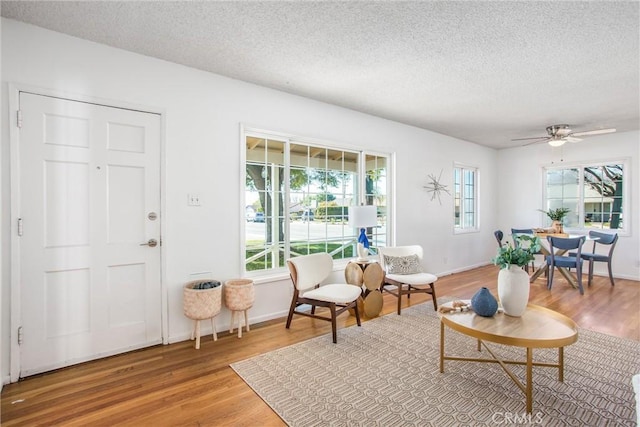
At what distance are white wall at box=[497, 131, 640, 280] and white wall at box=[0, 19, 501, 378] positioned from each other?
428cm

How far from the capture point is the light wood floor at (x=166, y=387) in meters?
1.88

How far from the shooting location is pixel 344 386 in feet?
7.18

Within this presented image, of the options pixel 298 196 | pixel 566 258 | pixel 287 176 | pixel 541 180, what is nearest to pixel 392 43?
pixel 287 176

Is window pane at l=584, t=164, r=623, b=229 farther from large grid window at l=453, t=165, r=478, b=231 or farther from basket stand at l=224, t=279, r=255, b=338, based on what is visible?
basket stand at l=224, t=279, r=255, b=338

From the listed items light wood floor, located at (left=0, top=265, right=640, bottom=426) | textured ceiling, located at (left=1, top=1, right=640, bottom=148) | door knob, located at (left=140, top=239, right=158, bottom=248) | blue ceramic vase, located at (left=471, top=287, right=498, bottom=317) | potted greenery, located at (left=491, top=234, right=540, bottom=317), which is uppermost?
textured ceiling, located at (left=1, top=1, right=640, bottom=148)

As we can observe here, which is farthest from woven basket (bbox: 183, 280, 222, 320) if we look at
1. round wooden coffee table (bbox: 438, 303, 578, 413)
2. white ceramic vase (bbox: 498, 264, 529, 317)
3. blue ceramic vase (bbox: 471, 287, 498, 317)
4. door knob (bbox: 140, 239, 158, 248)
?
white ceramic vase (bbox: 498, 264, 529, 317)

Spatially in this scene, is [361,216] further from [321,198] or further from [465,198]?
[465,198]

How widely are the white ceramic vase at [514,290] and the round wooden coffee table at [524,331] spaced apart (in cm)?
6

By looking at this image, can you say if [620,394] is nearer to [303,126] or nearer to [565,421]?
[565,421]

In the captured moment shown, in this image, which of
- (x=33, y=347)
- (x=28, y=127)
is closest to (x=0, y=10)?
(x=28, y=127)

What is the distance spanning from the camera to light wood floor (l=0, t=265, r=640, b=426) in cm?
188

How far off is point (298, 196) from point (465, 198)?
426 cm

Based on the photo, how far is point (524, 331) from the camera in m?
2.05

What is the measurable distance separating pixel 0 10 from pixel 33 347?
240 centimetres
